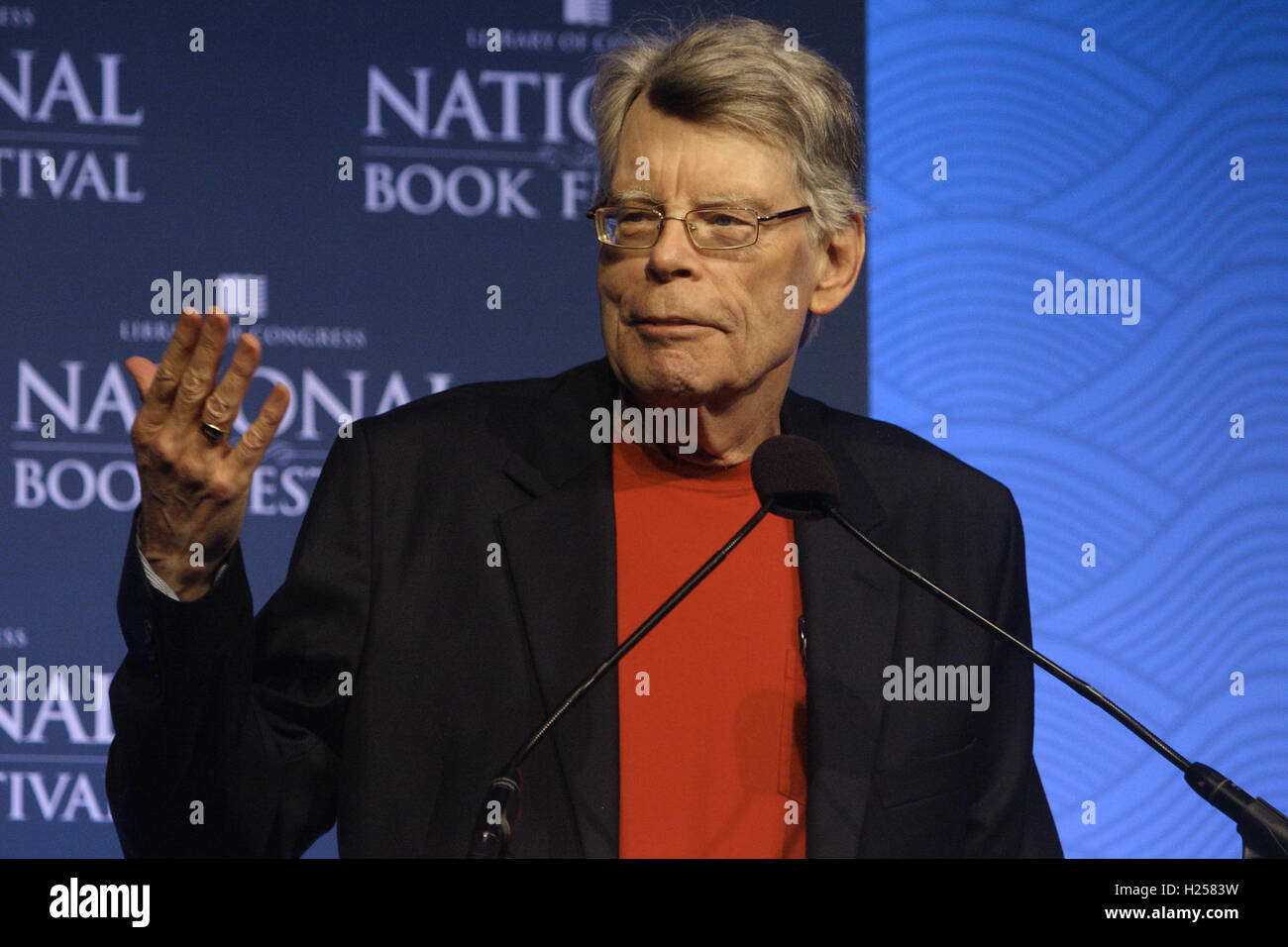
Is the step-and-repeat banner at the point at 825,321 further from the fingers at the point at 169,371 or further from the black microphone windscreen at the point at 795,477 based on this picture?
the fingers at the point at 169,371

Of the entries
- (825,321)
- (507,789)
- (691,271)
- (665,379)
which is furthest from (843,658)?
(825,321)

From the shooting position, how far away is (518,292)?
254cm

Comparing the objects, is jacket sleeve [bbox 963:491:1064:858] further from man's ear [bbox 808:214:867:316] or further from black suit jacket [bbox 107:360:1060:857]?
man's ear [bbox 808:214:867:316]

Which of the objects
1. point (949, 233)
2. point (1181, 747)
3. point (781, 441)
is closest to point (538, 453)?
point (781, 441)

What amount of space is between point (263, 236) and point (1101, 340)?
4.94 feet

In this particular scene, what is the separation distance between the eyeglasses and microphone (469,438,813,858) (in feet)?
1.41

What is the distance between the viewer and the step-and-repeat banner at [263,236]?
7.85 feet

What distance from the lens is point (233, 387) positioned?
1390 millimetres

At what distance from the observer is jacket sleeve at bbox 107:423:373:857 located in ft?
5.01

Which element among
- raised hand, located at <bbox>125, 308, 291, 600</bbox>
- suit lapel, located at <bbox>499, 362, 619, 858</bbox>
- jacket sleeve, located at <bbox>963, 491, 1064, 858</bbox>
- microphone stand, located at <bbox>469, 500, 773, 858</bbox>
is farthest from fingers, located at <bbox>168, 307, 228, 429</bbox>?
jacket sleeve, located at <bbox>963, 491, 1064, 858</bbox>

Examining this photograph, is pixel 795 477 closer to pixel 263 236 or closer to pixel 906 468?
pixel 906 468

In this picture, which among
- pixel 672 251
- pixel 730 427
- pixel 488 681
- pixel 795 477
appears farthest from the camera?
pixel 730 427

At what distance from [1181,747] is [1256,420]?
613 mm
